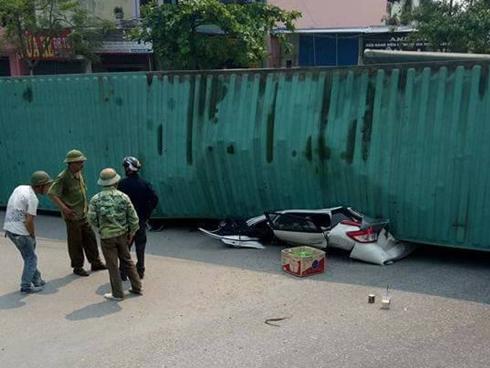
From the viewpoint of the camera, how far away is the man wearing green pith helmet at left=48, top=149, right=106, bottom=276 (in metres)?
6.56

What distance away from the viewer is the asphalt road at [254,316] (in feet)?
14.6

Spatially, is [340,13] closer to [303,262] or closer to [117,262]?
[303,262]

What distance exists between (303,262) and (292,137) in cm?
187

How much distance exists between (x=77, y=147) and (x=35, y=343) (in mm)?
→ 5015

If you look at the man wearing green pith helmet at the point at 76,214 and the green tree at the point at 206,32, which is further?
the green tree at the point at 206,32

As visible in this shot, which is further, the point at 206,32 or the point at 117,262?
the point at 206,32

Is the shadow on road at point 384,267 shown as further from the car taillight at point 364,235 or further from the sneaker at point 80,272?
the sneaker at point 80,272

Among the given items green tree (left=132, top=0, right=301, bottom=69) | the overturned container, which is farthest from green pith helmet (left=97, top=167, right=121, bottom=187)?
green tree (left=132, top=0, right=301, bottom=69)

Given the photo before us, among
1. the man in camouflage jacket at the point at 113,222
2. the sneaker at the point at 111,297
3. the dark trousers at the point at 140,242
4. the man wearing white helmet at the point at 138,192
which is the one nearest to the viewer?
the man in camouflage jacket at the point at 113,222

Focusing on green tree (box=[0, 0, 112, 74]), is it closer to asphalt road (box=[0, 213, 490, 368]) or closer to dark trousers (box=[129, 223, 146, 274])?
asphalt road (box=[0, 213, 490, 368])

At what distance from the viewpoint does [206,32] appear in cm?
1822

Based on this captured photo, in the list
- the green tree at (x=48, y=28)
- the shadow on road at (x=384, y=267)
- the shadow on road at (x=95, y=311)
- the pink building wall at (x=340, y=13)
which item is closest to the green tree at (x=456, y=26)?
the pink building wall at (x=340, y=13)

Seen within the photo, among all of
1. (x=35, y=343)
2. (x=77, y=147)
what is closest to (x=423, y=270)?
(x=35, y=343)

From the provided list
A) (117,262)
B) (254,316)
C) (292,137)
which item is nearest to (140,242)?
(117,262)
